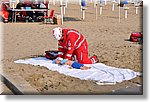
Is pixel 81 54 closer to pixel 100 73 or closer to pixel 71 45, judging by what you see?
pixel 71 45

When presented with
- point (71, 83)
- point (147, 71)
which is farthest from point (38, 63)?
point (147, 71)

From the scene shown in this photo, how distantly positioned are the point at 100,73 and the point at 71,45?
0.48 metres

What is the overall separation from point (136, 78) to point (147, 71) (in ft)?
1.56

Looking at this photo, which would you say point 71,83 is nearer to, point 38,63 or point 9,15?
point 38,63

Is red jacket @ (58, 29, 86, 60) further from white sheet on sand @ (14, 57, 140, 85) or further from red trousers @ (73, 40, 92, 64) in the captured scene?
white sheet on sand @ (14, 57, 140, 85)

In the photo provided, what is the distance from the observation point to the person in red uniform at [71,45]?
4684mm

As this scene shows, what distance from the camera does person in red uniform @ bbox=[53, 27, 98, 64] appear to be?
4.68 meters

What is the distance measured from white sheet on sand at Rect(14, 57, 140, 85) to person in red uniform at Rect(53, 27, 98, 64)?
0.48ft

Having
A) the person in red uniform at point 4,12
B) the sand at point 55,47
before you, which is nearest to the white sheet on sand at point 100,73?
the sand at point 55,47

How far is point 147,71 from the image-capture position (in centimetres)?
379

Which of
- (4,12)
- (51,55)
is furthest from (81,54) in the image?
(4,12)

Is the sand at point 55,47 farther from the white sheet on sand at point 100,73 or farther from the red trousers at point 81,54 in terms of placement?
the red trousers at point 81,54

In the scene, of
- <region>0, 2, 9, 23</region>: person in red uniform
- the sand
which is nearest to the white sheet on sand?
the sand

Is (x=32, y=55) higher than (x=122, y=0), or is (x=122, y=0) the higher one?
(x=122, y=0)
